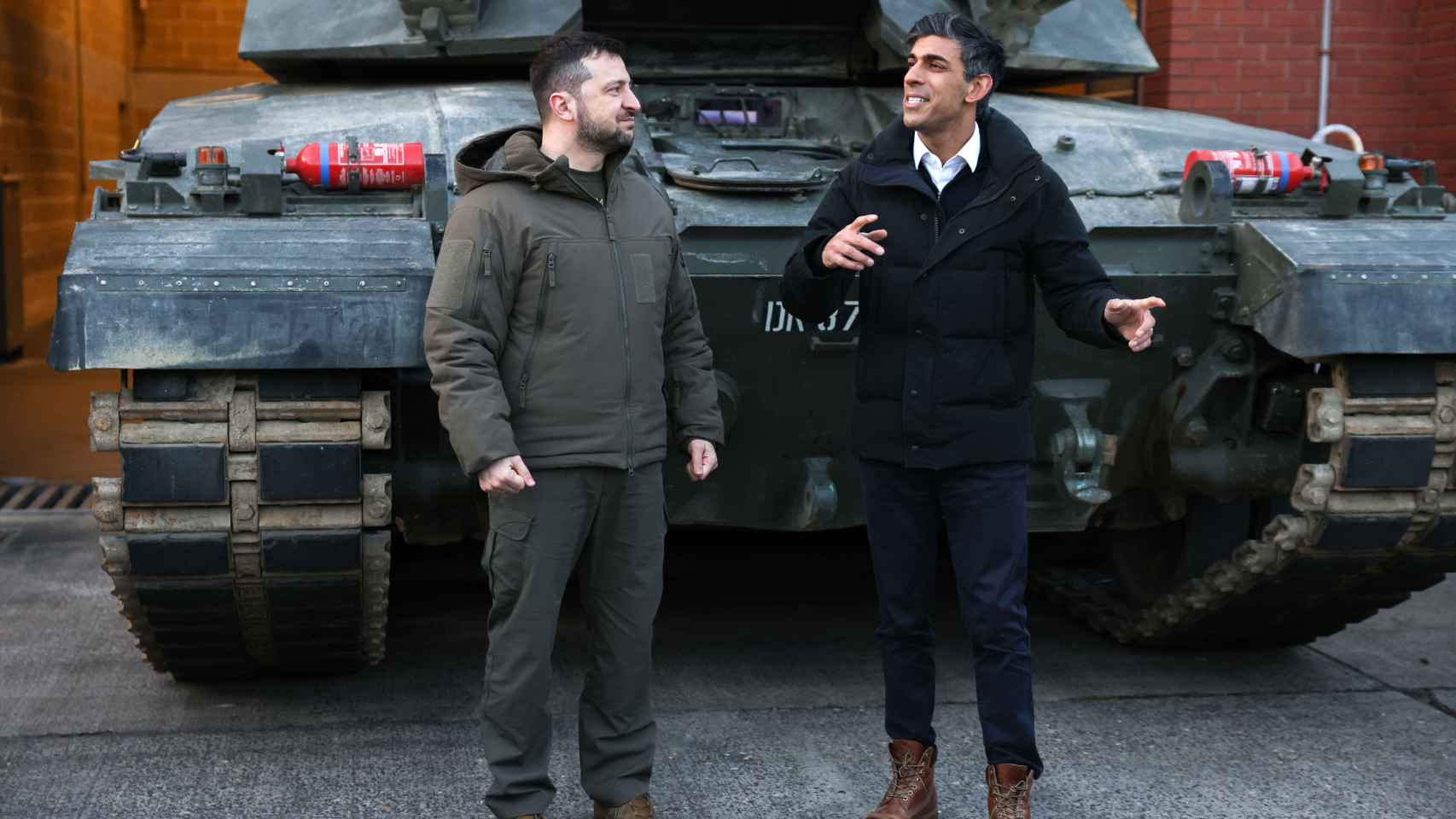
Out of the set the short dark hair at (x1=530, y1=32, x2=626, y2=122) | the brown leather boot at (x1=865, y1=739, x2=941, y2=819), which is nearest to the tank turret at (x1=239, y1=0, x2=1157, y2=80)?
the short dark hair at (x1=530, y1=32, x2=626, y2=122)

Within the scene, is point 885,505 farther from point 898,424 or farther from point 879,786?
point 879,786

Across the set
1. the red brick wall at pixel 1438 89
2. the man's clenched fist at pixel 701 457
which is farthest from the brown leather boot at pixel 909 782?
the red brick wall at pixel 1438 89

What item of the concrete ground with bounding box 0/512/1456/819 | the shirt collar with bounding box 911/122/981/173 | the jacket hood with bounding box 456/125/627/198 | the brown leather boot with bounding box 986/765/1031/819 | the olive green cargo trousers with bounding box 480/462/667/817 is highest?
the shirt collar with bounding box 911/122/981/173

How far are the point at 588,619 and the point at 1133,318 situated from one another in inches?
53.1

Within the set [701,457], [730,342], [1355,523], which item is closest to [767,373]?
[730,342]

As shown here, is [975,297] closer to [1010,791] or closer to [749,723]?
[1010,791]

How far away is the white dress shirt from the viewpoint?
149 inches

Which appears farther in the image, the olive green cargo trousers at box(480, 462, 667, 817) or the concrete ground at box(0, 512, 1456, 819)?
the concrete ground at box(0, 512, 1456, 819)

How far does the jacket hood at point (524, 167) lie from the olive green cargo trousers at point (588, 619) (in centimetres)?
60

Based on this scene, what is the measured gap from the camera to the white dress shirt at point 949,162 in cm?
379

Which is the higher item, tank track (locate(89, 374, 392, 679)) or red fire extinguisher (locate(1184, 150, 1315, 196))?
red fire extinguisher (locate(1184, 150, 1315, 196))

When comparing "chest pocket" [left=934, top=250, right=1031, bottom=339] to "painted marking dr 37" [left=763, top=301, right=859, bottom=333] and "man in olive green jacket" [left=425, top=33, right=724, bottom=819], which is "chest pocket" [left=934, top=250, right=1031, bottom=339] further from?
"painted marking dr 37" [left=763, top=301, right=859, bottom=333]

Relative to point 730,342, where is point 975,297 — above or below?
above

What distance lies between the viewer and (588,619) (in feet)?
12.5
